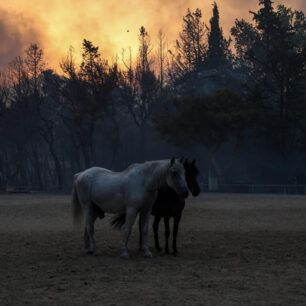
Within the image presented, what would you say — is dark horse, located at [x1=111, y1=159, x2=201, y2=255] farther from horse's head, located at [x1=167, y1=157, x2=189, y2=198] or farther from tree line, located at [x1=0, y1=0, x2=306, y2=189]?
tree line, located at [x1=0, y1=0, x2=306, y2=189]

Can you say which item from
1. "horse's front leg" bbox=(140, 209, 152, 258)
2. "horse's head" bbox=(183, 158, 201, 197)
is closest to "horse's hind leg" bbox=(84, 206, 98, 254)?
"horse's front leg" bbox=(140, 209, 152, 258)

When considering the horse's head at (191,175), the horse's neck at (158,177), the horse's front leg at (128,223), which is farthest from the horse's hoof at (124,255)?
the horse's head at (191,175)

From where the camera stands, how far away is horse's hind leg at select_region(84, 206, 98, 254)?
13.2 meters

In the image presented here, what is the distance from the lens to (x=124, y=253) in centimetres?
1245

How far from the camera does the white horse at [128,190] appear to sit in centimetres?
1247

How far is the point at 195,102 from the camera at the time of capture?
6059 cm

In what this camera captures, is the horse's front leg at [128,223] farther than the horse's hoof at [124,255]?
Yes

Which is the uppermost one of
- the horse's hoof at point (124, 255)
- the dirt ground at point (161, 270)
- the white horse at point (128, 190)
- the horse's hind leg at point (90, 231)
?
the white horse at point (128, 190)

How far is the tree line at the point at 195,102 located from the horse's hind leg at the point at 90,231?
145 feet

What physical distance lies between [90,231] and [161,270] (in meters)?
3.03

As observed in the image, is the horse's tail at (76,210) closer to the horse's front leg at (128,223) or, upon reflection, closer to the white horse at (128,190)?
the white horse at (128,190)

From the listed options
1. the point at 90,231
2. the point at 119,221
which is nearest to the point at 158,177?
the point at 119,221

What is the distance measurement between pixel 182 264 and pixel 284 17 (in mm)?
75624

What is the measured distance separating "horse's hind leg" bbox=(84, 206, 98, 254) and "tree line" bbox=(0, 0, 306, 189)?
44.2 meters
